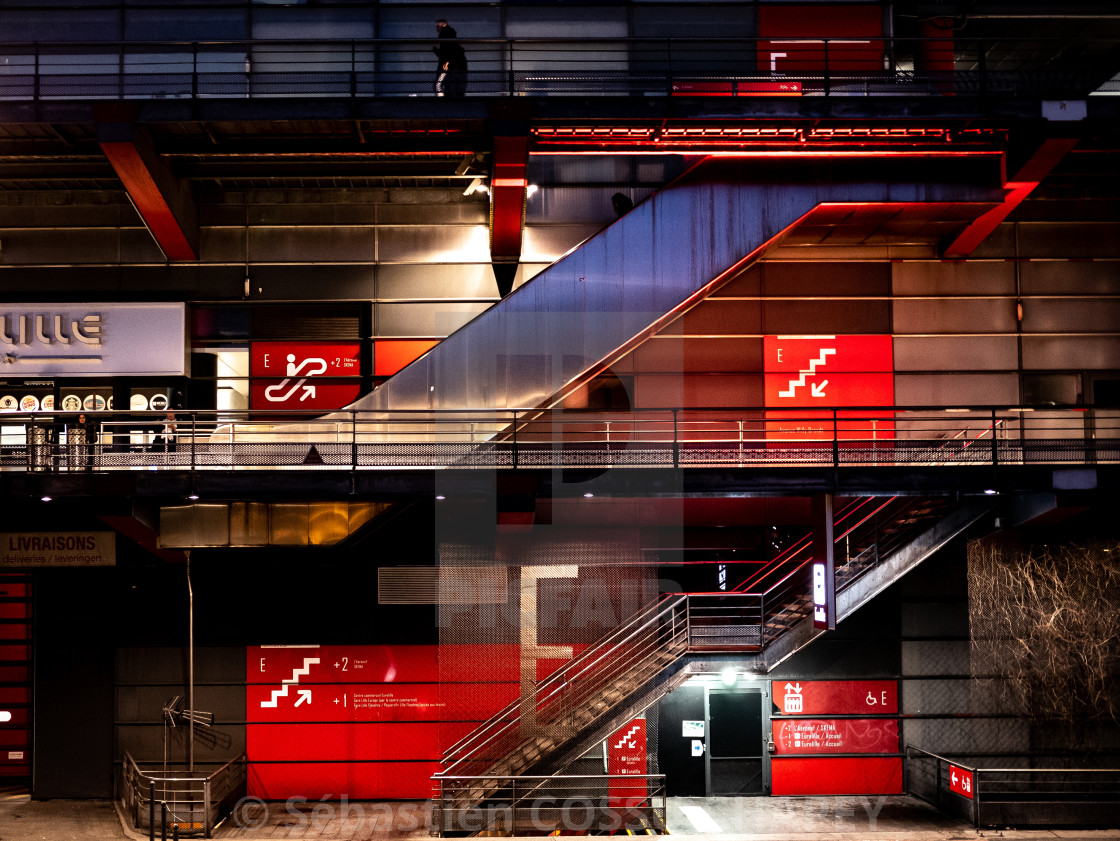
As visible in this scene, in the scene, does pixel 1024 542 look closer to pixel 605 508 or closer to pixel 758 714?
pixel 758 714

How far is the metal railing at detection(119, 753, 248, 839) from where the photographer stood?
14094mm

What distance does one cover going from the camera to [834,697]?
16.7 meters

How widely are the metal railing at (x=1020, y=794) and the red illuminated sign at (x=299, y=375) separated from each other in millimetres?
12131

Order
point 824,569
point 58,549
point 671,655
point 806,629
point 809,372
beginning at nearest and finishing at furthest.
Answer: point 824,569
point 806,629
point 671,655
point 58,549
point 809,372

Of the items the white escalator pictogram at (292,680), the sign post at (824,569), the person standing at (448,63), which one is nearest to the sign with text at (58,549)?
the white escalator pictogram at (292,680)

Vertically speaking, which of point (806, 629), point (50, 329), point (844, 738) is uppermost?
point (50, 329)

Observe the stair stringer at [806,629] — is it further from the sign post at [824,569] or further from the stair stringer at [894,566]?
the sign post at [824,569]

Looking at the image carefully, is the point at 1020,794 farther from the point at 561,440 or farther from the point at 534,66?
the point at 534,66

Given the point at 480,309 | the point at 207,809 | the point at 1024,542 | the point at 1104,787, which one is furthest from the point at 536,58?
the point at 1104,787

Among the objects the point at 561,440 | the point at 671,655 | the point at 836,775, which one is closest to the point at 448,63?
the point at 561,440

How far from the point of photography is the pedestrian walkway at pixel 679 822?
14.4 metres

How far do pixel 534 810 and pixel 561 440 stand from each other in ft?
20.0

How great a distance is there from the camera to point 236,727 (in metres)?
16.4

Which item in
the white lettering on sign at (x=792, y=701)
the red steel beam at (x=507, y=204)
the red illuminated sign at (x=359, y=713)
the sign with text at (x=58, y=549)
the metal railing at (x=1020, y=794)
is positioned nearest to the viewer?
the metal railing at (x=1020, y=794)
